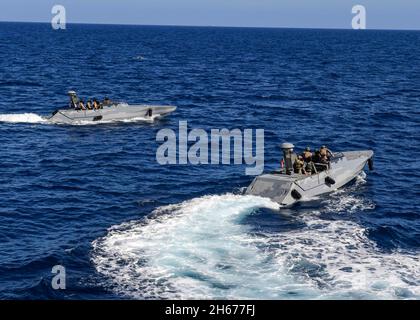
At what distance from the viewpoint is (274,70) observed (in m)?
114

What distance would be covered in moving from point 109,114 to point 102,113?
2.55 feet

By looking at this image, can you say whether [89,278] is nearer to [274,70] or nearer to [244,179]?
Answer: [244,179]

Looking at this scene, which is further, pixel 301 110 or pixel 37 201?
pixel 301 110

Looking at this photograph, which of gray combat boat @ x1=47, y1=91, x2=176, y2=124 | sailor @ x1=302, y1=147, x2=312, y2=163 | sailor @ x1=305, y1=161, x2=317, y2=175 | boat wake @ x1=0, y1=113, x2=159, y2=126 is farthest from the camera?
boat wake @ x1=0, y1=113, x2=159, y2=126

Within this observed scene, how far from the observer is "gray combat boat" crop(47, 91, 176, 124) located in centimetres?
5466

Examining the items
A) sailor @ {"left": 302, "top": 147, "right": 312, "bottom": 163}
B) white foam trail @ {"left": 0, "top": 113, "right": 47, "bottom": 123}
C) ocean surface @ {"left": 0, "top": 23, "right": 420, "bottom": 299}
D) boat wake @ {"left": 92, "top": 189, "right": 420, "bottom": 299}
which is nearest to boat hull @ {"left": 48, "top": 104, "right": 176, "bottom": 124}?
ocean surface @ {"left": 0, "top": 23, "right": 420, "bottom": 299}

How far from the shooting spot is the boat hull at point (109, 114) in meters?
54.7

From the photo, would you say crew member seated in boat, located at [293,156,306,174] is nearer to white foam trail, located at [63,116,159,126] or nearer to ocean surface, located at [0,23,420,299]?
ocean surface, located at [0,23,420,299]

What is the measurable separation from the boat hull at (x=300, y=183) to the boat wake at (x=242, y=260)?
6.94 feet

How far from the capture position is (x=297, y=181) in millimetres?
33750

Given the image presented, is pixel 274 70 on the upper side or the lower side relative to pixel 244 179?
upper

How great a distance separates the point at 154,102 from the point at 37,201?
125ft
